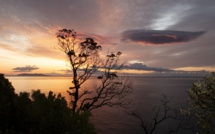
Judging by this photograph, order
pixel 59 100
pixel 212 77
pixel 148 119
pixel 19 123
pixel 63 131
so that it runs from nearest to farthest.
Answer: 1. pixel 63 131
2. pixel 59 100
3. pixel 19 123
4. pixel 212 77
5. pixel 148 119

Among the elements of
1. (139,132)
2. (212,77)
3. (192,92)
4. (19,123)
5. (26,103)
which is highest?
(212,77)

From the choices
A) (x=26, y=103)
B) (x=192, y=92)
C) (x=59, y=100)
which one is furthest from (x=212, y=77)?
(x=26, y=103)

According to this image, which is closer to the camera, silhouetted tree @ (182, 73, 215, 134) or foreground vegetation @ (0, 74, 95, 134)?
foreground vegetation @ (0, 74, 95, 134)

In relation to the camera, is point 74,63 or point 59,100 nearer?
point 59,100

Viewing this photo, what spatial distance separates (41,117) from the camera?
1125 centimetres

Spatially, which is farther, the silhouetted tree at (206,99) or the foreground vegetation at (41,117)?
the silhouetted tree at (206,99)

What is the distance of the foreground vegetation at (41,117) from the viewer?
423 inches

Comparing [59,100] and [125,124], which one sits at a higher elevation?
[59,100]

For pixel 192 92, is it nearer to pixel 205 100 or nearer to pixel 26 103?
pixel 205 100

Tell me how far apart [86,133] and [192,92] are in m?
8.19

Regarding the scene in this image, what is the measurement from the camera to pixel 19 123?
12.6m

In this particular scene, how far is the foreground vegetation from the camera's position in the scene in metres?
10.8

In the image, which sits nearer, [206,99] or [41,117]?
[41,117]

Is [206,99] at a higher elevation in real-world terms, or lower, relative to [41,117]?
higher
